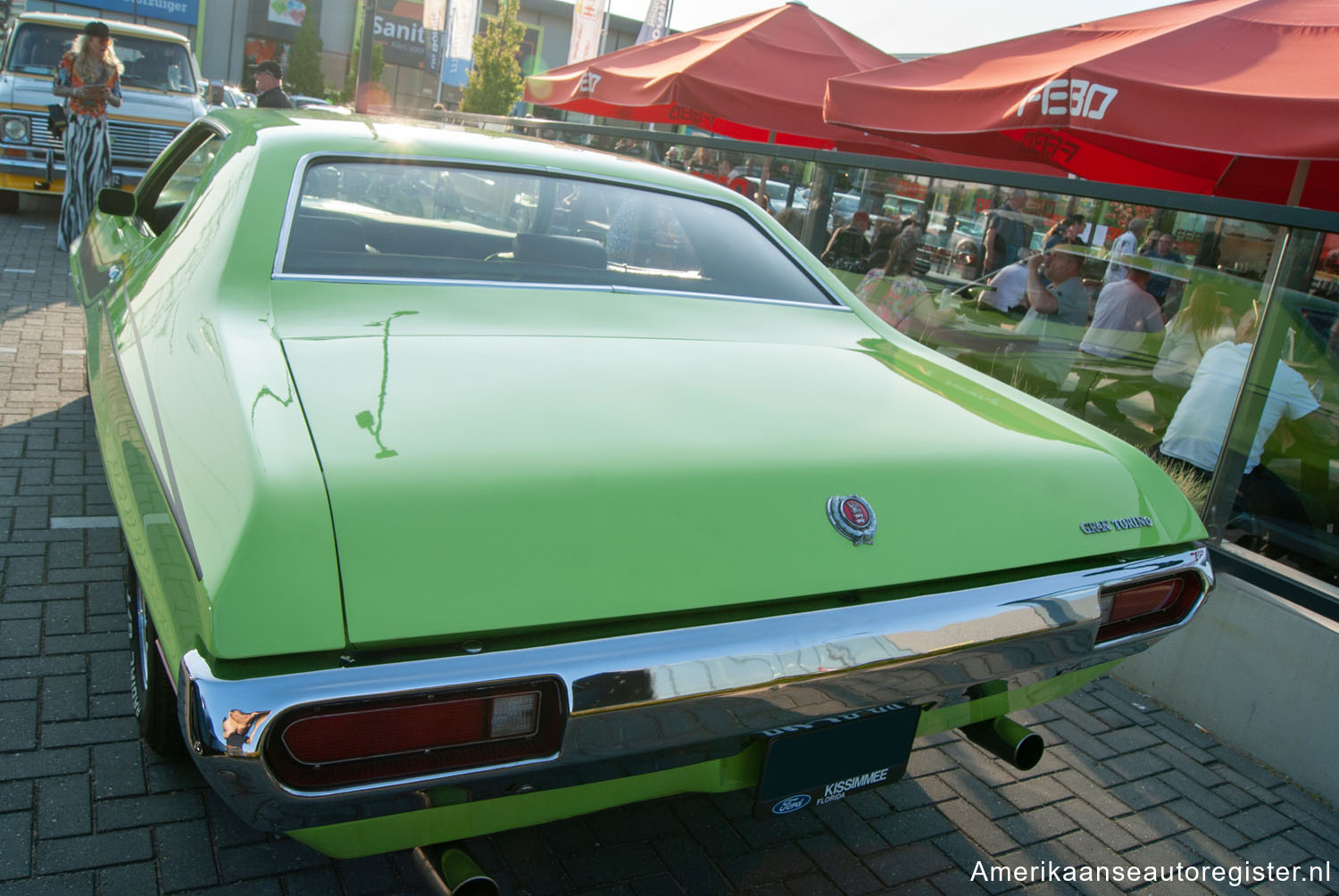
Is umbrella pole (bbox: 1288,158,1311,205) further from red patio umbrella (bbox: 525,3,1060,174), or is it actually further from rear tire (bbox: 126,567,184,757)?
rear tire (bbox: 126,567,184,757)

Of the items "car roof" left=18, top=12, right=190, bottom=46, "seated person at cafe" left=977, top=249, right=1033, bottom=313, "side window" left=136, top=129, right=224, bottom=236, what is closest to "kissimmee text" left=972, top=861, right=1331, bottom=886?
"seated person at cafe" left=977, top=249, right=1033, bottom=313

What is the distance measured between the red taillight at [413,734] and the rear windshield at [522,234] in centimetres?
133

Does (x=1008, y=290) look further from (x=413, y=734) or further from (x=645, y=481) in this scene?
(x=413, y=734)

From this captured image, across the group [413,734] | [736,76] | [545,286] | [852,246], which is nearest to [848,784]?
[413,734]

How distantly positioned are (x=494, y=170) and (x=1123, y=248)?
2838 mm

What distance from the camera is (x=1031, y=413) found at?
2391 mm

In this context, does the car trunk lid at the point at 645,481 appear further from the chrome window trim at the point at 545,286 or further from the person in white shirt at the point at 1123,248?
the person in white shirt at the point at 1123,248

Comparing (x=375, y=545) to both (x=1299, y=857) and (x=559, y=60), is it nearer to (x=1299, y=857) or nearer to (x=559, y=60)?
(x=1299, y=857)

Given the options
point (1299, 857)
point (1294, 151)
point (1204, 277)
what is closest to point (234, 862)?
point (1299, 857)

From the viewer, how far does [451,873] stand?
5.20ft

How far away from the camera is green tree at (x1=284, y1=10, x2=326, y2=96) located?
3841 cm

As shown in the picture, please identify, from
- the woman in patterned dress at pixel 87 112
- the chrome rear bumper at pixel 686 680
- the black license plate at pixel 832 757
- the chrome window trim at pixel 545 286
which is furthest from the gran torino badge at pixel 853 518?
the woman in patterned dress at pixel 87 112

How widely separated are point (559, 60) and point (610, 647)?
49546 mm

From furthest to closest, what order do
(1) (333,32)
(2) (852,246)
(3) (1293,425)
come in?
(1) (333,32), (2) (852,246), (3) (1293,425)
